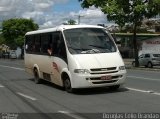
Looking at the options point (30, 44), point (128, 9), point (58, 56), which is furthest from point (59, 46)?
point (128, 9)

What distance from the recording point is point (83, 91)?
16016 millimetres

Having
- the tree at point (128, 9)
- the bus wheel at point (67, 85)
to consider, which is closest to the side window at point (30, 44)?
the bus wheel at point (67, 85)

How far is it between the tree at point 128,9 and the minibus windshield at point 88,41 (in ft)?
70.6

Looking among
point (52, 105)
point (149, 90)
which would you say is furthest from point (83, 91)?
point (52, 105)

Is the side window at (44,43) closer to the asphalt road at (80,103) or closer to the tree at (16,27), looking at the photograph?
the asphalt road at (80,103)

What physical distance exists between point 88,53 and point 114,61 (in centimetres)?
91

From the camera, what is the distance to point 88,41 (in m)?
15.4

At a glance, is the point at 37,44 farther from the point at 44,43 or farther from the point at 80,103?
the point at 80,103

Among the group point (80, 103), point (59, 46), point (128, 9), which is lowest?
point (80, 103)

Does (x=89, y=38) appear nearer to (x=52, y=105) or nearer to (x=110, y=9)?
(x=52, y=105)

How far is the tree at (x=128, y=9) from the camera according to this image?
37.1m

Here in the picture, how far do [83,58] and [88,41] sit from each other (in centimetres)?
83

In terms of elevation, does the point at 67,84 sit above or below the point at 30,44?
below

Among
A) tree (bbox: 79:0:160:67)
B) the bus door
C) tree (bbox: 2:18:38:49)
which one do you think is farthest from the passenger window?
tree (bbox: 2:18:38:49)
